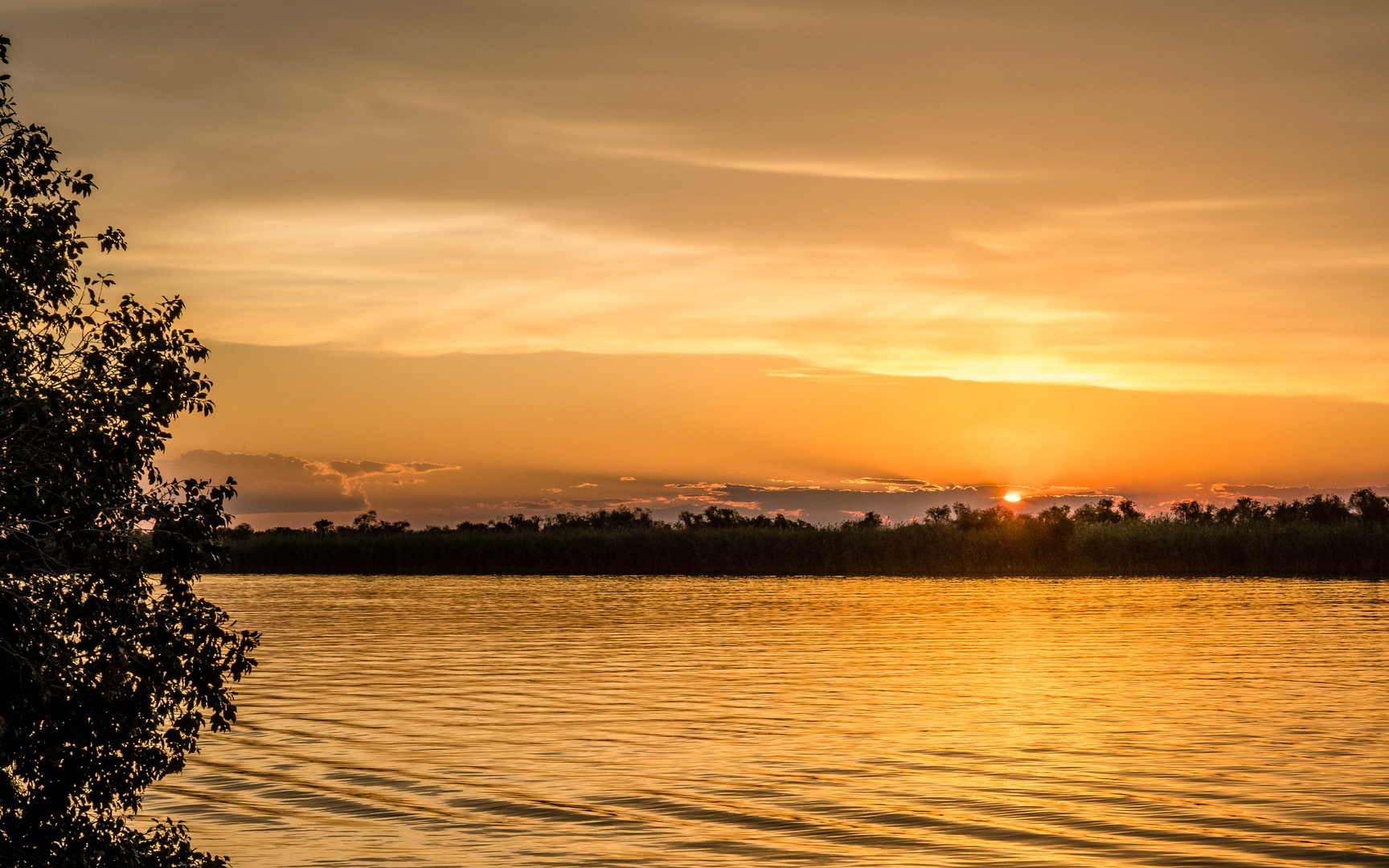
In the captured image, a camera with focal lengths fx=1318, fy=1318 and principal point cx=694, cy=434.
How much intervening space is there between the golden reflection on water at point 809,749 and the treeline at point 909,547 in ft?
112

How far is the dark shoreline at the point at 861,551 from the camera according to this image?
8012 centimetres

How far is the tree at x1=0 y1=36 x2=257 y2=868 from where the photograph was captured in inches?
474

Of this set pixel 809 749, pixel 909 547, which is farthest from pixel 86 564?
pixel 909 547

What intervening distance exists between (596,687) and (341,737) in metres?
8.54

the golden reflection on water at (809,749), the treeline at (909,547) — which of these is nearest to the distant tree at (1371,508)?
the treeline at (909,547)

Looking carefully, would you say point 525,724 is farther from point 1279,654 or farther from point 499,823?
point 1279,654

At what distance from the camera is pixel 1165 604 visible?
5900 cm

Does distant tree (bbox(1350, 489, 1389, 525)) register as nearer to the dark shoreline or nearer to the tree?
the dark shoreline

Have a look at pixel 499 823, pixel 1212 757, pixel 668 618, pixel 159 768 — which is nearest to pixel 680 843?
pixel 499 823

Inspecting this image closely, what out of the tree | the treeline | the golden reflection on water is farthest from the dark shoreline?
the tree

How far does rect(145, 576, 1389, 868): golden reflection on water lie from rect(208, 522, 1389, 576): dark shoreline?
33707 mm

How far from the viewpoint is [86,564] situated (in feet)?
40.2

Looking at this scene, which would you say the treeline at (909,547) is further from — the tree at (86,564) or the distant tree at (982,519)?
the tree at (86,564)

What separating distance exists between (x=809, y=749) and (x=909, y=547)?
67980mm
